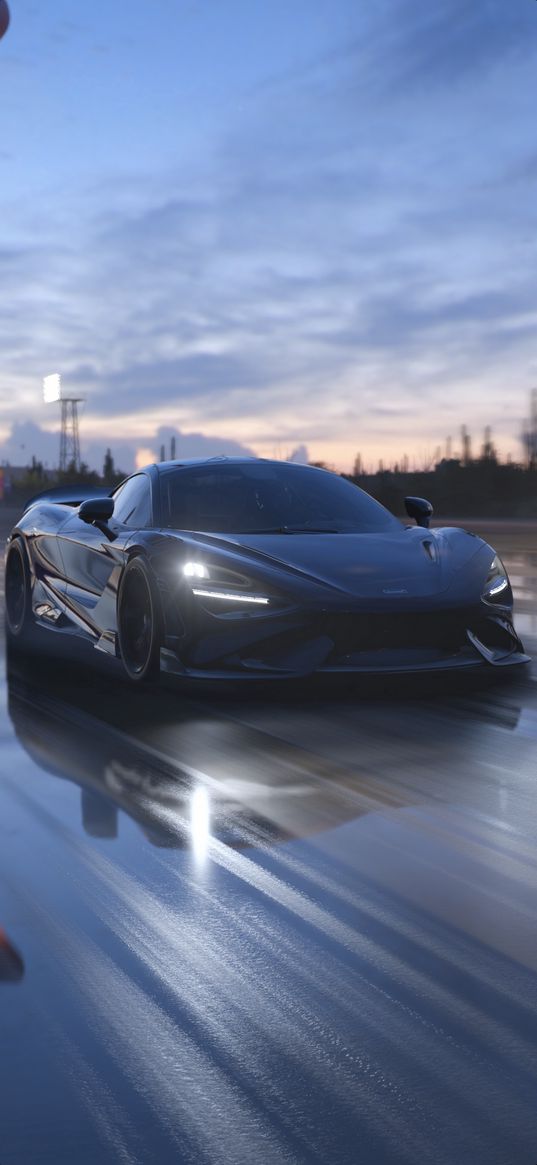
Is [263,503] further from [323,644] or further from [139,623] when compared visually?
[323,644]

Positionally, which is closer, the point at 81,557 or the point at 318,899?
the point at 318,899

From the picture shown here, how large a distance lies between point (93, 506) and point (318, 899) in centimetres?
423

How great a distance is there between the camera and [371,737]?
5.91m

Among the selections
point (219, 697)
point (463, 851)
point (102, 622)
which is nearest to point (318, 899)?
point (463, 851)

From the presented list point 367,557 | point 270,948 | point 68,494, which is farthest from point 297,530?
point 270,948

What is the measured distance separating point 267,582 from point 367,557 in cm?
60

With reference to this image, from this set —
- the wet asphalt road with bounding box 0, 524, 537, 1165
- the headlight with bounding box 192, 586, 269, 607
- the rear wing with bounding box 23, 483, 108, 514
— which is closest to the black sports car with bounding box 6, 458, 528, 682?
the headlight with bounding box 192, 586, 269, 607

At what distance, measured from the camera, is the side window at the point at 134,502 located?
7789 millimetres

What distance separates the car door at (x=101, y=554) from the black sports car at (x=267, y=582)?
1 centimetres

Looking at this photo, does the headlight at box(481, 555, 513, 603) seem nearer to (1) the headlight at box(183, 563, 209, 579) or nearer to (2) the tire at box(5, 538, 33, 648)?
(1) the headlight at box(183, 563, 209, 579)

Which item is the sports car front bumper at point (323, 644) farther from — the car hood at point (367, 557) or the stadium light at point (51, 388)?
the stadium light at point (51, 388)

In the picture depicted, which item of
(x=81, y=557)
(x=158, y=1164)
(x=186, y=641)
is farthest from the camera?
(x=81, y=557)

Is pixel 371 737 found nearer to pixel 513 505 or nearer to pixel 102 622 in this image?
pixel 102 622

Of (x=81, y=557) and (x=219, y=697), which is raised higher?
(x=81, y=557)
